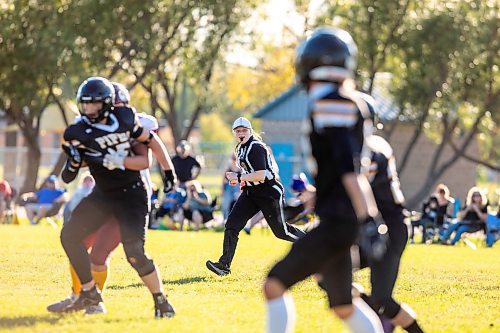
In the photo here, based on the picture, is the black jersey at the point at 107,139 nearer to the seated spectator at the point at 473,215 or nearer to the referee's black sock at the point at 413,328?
the referee's black sock at the point at 413,328

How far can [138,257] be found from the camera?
28.9 feet

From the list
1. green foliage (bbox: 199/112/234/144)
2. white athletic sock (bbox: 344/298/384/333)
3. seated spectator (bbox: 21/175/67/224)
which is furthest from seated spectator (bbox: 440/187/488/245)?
green foliage (bbox: 199/112/234/144)

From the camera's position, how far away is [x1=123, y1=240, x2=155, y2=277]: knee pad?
8.79 metres

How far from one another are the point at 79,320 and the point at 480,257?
1167 centimetres

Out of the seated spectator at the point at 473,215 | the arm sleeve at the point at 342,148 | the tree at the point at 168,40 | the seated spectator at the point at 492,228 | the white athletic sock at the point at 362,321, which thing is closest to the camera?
the arm sleeve at the point at 342,148

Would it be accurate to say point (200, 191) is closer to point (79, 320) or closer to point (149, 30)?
point (149, 30)

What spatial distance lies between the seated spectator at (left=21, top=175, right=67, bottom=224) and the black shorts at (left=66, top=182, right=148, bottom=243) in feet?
55.8

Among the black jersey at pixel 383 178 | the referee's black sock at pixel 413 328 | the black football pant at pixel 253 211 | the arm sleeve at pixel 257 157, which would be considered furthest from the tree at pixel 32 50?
the referee's black sock at pixel 413 328

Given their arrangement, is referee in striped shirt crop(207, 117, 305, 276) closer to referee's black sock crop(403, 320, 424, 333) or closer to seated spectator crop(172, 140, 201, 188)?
referee's black sock crop(403, 320, 424, 333)

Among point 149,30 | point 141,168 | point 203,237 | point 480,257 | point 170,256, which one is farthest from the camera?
point 149,30

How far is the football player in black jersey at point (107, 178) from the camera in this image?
8703 mm

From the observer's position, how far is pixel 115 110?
348 inches

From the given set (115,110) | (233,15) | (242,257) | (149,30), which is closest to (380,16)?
(233,15)

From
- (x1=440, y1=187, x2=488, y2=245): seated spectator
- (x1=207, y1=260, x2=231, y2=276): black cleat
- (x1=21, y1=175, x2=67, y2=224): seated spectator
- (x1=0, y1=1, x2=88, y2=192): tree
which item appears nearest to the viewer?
(x1=207, y1=260, x2=231, y2=276): black cleat
